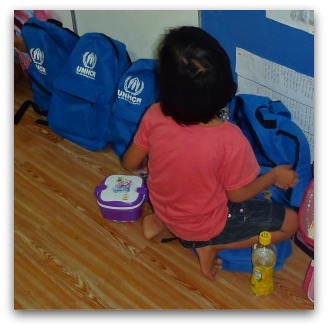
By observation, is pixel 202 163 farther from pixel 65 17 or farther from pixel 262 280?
pixel 65 17

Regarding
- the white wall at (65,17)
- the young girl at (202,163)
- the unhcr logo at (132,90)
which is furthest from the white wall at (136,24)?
the young girl at (202,163)

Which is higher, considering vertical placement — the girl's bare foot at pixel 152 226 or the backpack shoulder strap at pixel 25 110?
the backpack shoulder strap at pixel 25 110

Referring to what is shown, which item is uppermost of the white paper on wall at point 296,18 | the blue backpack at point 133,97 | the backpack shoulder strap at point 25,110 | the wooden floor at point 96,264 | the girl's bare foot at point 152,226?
the white paper on wall at point 296,18

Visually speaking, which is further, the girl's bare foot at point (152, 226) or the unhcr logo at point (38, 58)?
the unhcr logo at point (38, 58)

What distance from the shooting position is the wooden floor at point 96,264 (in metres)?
1.74

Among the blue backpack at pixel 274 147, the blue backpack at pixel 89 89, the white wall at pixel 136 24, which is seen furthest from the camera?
the blue backpack at pixel 89 89

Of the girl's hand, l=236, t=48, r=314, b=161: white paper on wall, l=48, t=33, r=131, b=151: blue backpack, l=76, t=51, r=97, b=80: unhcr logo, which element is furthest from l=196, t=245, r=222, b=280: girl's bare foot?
l=76, t=51, r=97, b=80: unhcr logo

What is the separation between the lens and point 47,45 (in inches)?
91.4

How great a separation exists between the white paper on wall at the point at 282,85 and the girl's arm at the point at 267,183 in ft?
0.64

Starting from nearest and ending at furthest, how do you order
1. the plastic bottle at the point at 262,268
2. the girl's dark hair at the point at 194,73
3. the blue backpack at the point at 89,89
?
the girl's dark hair at the point at 194,73
the plastic bottle at the point at 262,268
the blue backpack at the point at 89,89

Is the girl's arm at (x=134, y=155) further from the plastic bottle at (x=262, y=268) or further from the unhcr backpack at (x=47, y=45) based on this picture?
the unhcr backpack at (x=47, y=45)

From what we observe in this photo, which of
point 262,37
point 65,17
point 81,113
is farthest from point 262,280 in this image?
point 65,17

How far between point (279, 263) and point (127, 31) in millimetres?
1082

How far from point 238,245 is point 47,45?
3.75 feet
